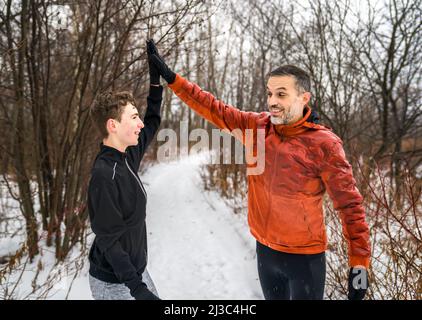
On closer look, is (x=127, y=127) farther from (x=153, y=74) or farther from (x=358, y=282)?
(x=358, y=282)

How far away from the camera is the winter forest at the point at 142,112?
2896mm

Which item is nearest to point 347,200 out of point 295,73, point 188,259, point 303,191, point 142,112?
point 303,191

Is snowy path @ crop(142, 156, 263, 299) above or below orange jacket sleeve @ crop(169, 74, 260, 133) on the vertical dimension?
below

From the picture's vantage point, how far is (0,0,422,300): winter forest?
290cm

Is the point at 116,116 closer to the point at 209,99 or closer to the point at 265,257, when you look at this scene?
the point at 209,99

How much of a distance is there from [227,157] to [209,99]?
501 centimetres

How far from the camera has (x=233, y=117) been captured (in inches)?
78.7

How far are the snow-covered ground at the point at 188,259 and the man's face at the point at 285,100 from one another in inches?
80.9

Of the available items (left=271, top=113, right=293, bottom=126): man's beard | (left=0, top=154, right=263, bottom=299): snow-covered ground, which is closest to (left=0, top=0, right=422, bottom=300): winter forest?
(left=0, top=154, right=263, bottom=299): snow-covered ground

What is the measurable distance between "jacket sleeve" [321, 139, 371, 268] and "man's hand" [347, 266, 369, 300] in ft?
0.10

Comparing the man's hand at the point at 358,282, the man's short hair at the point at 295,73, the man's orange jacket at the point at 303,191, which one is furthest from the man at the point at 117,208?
the man's hand at the point at 358,282

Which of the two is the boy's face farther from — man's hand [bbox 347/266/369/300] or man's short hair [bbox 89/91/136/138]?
man's hand [bbox 347/266/369/300]

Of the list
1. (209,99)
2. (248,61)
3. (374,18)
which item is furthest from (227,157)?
(209,99)

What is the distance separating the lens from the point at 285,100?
67.4 inches
